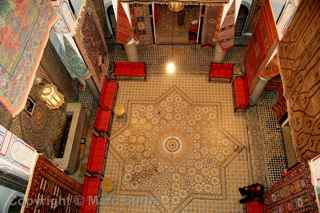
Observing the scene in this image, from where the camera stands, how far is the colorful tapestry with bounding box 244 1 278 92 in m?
4.11

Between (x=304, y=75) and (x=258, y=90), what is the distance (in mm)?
1826

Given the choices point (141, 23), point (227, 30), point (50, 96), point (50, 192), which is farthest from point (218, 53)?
point (50, 192)

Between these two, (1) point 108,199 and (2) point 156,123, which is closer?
(1) point 108,199

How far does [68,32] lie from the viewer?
4.00 m

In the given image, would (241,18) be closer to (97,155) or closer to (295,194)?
(295,194)

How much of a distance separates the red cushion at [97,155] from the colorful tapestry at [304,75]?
3.25m

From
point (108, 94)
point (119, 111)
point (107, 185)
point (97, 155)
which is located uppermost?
point (108, 94)

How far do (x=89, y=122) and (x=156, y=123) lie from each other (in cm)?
142

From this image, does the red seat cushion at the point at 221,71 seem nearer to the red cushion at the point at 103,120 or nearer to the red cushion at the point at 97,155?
the red cushion at the point at 103,120

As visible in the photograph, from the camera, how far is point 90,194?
180 inches

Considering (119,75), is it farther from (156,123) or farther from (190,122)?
(190,122)

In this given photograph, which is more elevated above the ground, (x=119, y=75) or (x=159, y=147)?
(x=119, y=75)

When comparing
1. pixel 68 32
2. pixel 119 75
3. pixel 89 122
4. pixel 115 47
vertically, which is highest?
pixel 115 47

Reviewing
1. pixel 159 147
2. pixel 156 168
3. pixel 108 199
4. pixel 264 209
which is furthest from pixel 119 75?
pixel 264 209
